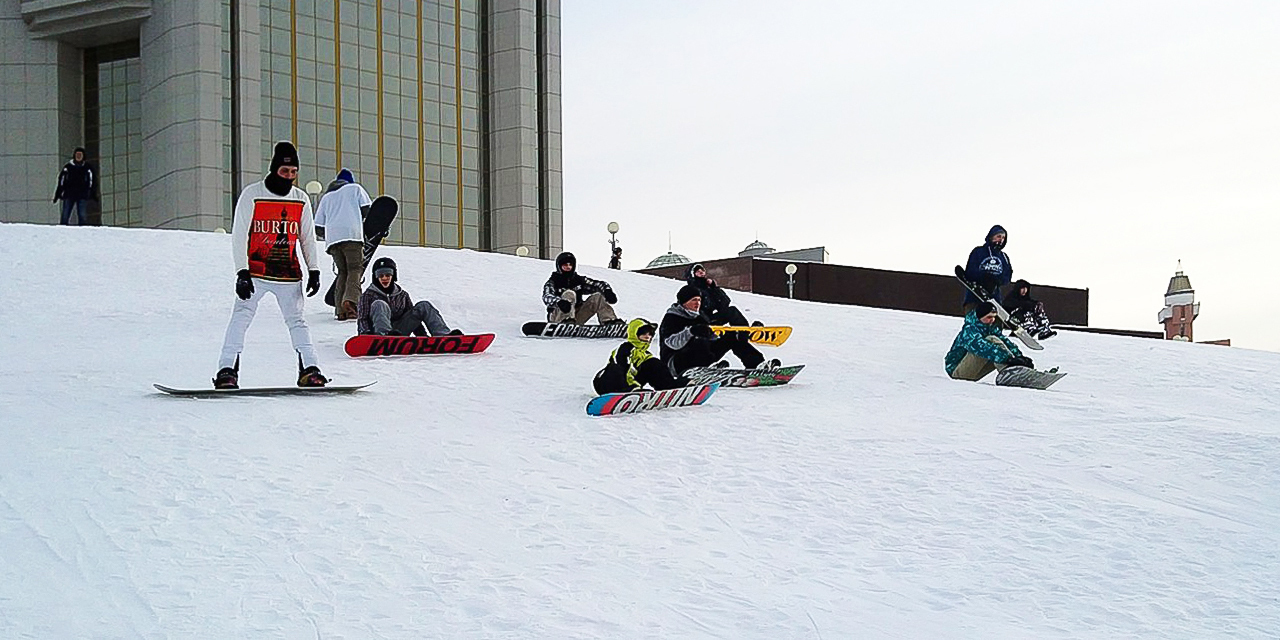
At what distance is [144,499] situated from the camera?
5289mm

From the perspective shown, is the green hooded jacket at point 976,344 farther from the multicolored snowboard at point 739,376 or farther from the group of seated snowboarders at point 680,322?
the multicolored snowboard at point 739,376

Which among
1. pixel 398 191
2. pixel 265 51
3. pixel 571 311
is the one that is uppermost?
pixel 265 51

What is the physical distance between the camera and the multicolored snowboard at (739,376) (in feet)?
31.4

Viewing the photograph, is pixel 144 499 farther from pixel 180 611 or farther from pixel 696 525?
pixel 696 525

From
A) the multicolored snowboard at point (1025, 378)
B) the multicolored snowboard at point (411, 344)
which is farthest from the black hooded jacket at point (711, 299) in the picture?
the multicolored snowboard at point (1025, 378)

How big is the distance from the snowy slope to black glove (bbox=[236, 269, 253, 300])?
68 cm

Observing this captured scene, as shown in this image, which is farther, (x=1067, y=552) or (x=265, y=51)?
(x=265, y=51)

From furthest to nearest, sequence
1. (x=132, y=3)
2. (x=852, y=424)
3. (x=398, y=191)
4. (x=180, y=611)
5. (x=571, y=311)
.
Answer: (x=398, y=191) < (x=132, y=3) < (x=571, y=311) < (x=852, y=424) < (x=180, y=611)

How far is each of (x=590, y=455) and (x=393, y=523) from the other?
1.73m

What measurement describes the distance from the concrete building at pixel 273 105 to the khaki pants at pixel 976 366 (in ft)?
86.6

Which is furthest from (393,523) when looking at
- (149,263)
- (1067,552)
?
(149,263)

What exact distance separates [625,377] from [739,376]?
1661mm

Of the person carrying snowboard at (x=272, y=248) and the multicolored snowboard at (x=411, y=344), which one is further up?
the person carrying snowboard at (x=272, y=248)

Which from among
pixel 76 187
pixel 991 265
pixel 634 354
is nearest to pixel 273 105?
pixel 76 187
